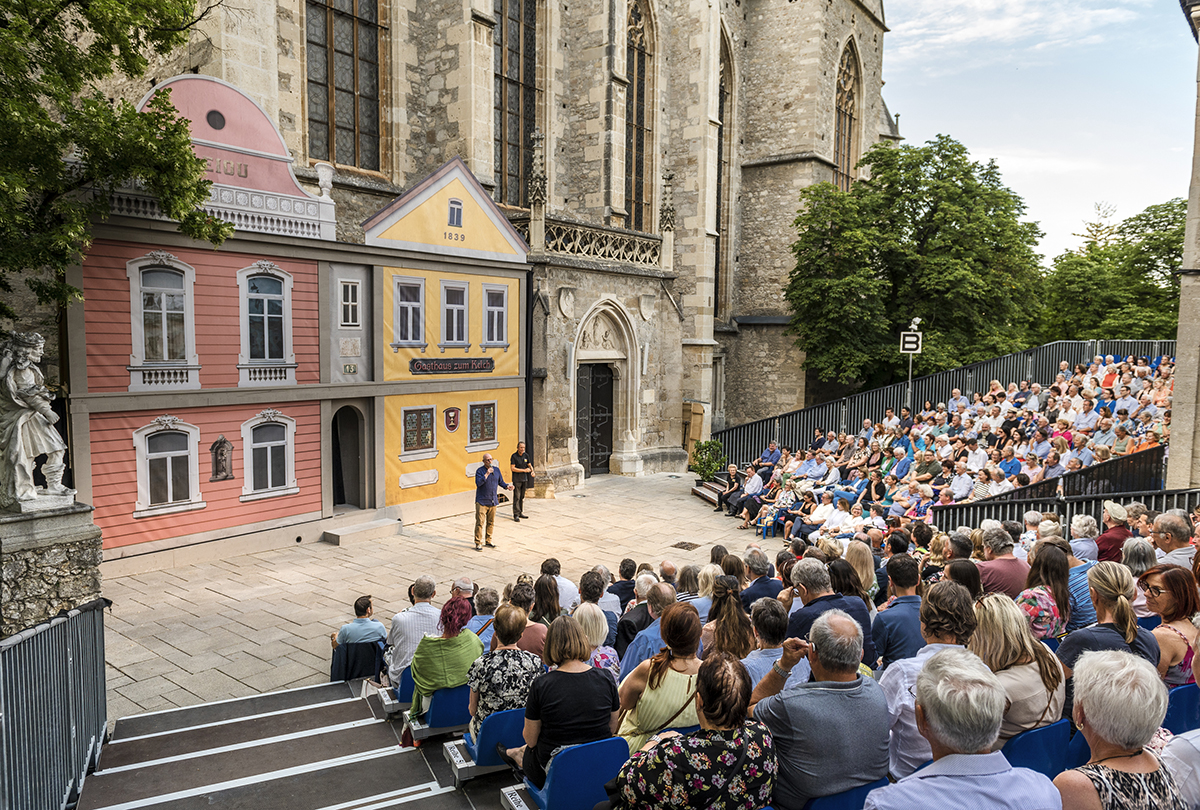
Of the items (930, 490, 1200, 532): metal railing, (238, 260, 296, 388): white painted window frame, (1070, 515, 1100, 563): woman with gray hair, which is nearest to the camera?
(1070, 515, 1100, 563): woman with gray hair

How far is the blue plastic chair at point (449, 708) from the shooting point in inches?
200

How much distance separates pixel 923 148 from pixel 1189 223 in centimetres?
1375

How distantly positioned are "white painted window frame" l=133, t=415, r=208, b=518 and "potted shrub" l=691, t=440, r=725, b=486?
36.3 ft

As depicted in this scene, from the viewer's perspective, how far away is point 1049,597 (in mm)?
4621

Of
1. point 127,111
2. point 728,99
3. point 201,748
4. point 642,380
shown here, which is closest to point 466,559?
point 201,748

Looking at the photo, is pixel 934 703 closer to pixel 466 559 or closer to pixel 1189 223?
pixel 466 559

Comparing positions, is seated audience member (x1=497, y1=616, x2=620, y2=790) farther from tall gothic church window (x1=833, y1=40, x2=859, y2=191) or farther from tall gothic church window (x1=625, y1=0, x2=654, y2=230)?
tall gothic church window (x1=833, y1=40, x2=859, y2=191)

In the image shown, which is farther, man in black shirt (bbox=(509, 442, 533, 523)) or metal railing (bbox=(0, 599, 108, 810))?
man in black shirt (bbox=(509, 442, 533, 523))

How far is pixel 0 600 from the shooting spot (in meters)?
7.74

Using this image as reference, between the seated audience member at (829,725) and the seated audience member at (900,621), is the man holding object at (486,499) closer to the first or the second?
the seated audience member at (900,621)

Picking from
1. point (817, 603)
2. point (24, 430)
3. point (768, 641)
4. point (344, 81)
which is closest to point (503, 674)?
point (768, 641)

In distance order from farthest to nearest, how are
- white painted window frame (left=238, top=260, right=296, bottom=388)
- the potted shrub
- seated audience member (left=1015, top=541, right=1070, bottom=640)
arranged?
the potted shrub → white painted window frame (left=238, top=260, right=296, bottom=388) → seated audience member (left=1015, top=541, right=1070, bottom=640)

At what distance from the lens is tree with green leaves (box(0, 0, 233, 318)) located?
7902mm

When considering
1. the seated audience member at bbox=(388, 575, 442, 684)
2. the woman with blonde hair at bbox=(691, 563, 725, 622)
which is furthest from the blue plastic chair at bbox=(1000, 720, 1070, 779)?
the seated audience member at bbox=(388, 575, 442, 684)
